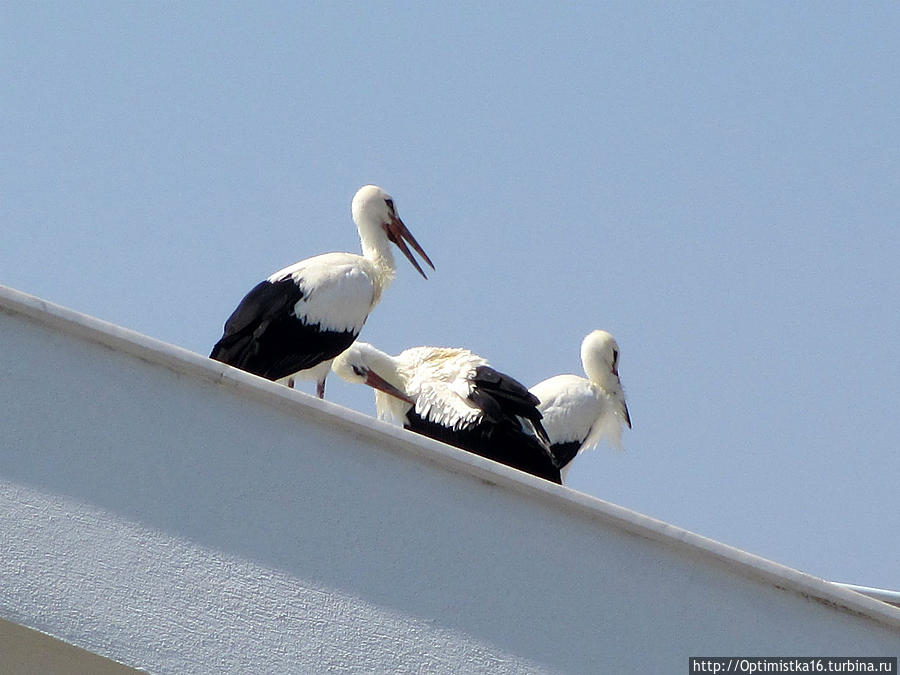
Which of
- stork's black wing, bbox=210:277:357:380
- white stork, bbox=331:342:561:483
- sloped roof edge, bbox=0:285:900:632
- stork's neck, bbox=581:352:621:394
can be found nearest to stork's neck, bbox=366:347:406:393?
white stork, bbox=331:342:561:483

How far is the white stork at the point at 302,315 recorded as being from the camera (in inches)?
336

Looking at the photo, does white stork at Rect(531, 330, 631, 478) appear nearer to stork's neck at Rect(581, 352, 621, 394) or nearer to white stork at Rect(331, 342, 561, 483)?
stork's neck at Rect(581, 352, 621, 394)

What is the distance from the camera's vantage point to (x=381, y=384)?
10.0 meters

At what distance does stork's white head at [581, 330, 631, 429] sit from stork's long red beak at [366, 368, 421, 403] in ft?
5.22

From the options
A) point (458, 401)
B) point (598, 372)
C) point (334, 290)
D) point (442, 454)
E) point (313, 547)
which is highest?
point (598, 372)

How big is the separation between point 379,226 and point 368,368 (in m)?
0.93

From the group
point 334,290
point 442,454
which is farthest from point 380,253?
point 442,454

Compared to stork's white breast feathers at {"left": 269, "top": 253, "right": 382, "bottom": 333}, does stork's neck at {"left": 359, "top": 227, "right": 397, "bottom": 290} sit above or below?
above

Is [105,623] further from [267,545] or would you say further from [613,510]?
[613,510]

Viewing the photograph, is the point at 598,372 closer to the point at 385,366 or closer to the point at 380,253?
the point at 385,366

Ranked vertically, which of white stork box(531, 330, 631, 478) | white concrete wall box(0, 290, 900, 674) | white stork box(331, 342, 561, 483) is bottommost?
white concrete wall box(0, 290, 900, 674)

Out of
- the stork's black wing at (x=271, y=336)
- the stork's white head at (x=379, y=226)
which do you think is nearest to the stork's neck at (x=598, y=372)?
the stork's white head at (x=379, y=226)

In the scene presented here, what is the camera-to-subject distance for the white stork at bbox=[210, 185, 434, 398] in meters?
8.54

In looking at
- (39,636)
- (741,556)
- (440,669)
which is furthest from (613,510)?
(39,636)
